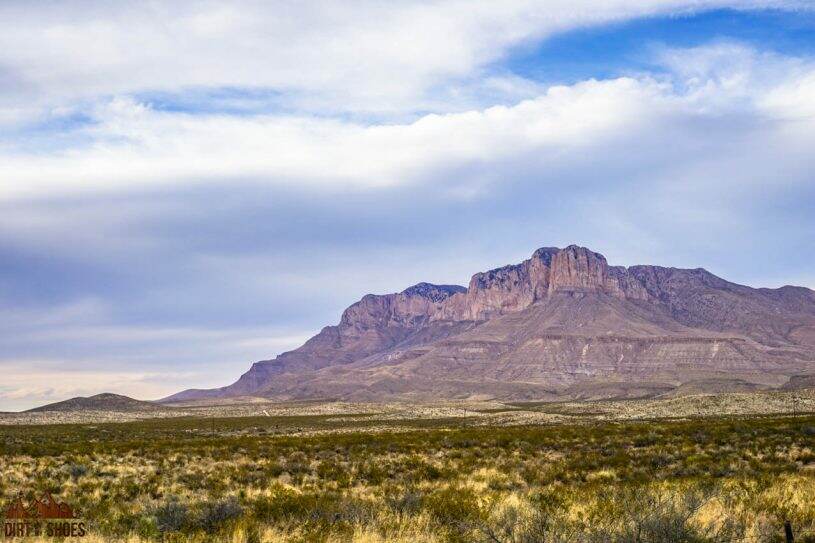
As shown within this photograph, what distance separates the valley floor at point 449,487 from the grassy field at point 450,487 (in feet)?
0.18

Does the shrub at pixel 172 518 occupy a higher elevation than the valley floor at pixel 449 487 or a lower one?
higher

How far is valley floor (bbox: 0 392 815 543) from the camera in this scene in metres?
11.6

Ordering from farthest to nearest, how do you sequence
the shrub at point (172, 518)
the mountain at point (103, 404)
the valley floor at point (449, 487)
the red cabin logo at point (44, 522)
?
the mountain at point (103, 404)
the shrub at point (172, 518)
the red cabin logo at point (44, 522)
the valley floor at point (449, 487)

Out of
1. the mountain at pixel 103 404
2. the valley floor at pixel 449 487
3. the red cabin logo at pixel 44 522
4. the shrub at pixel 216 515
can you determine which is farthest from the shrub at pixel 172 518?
the mountain at pixel 103 404

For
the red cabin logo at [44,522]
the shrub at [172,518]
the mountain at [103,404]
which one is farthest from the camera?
the mountain at [103,404]

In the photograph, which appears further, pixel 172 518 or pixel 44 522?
pixel 172 518

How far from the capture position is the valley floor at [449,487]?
11641 millimetres

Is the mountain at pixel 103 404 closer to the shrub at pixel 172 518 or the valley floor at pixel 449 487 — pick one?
the valley floor at pixel 449 487

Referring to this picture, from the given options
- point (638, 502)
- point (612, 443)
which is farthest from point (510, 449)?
point (638, 502)

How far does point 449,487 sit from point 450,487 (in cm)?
12

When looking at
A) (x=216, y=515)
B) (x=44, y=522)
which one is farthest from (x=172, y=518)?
(x=44, y=522)

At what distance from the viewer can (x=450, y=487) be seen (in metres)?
18.4

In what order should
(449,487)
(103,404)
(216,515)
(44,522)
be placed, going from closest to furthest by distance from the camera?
1. (44,522)
2. (216,515)
3. (449,487)
4. (103,404)

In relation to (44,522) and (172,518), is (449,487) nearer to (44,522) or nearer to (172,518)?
(172,518)
